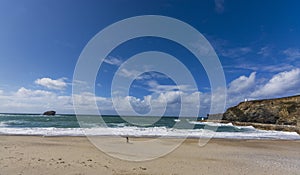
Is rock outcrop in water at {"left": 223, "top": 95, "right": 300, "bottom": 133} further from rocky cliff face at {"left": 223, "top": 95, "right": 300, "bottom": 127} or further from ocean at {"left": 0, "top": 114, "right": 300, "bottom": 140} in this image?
ocean at {"left": 0, "top": 114, "right": 300, "bottom": 140}

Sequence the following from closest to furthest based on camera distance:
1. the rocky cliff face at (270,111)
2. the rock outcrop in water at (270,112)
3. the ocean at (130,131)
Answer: the ocean at (130,131), the rock outcrop in water at (270,112), the rocky cliff face at (270,111)

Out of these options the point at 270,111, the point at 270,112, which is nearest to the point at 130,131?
the point at 270,112

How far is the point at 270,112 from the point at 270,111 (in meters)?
0.29

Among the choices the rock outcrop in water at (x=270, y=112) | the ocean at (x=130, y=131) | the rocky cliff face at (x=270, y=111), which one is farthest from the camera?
the rocky cliff face at (x=270, y=111)

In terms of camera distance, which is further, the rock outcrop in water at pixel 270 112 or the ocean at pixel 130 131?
the rock outcrop in water at pixel 270 112

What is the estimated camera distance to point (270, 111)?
5116cm

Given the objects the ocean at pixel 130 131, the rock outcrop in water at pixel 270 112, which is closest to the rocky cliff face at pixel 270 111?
the rock outcrop in water at pixel 270 112

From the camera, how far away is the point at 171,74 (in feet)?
56.8

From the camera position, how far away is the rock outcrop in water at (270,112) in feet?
148

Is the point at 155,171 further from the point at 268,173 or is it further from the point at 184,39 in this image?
the point at 184,39

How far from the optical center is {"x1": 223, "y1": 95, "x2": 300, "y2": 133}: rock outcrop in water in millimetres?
45031

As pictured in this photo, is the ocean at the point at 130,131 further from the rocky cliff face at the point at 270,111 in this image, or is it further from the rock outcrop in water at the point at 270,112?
the rocky cliff face at the point at 270,111

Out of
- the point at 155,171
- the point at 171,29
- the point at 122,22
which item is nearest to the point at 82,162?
the point at 155,171

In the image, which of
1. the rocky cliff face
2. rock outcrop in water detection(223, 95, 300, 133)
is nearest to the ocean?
rock outcrop in water detection(223, 95, 300, 133)
